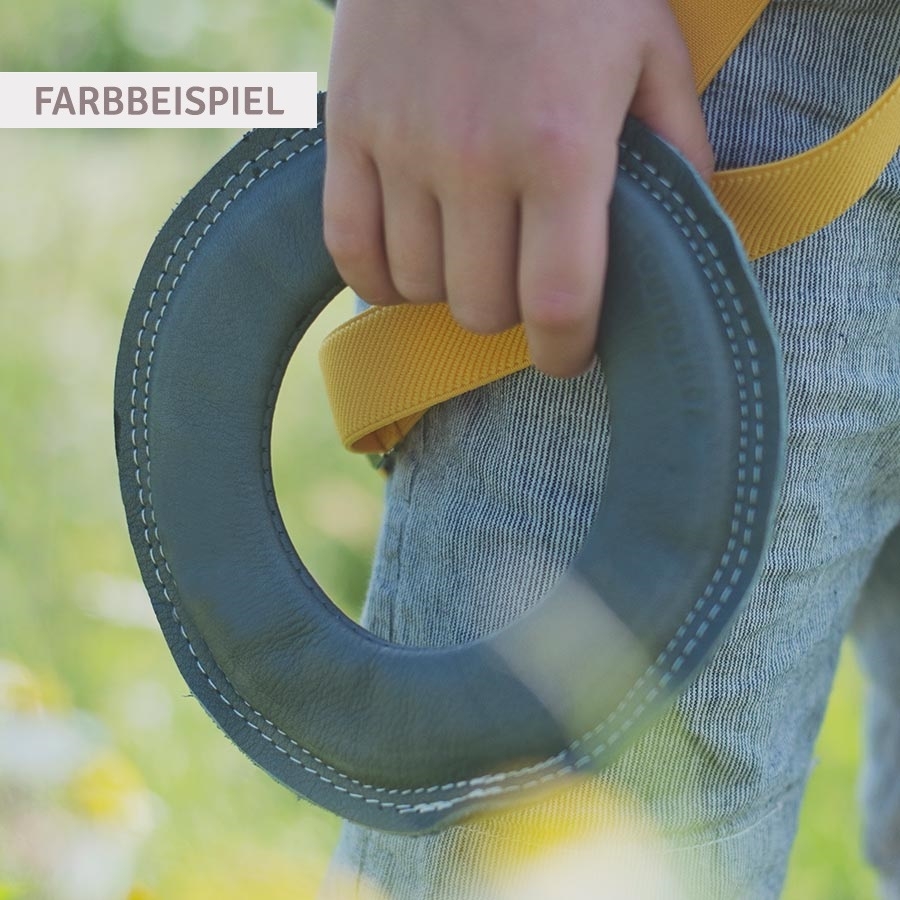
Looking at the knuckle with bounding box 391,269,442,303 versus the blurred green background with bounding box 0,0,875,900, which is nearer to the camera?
the knuckle with bounding box 391,269,442,303

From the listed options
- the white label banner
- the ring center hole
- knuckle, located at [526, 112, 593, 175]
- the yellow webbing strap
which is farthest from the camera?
the ring center hole

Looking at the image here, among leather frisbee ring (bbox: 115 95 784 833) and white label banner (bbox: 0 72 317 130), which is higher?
white label banner (bbox: 0 72 317 130)

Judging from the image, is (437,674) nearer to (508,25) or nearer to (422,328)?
(422,328)

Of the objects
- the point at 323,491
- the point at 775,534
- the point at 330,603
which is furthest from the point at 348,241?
the point at 323,491

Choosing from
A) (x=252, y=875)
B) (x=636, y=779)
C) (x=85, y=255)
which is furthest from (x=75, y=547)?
(x=636, y=779)

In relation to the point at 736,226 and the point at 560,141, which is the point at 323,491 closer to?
the point at 736,226

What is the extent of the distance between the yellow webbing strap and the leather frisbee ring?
2.4 inches

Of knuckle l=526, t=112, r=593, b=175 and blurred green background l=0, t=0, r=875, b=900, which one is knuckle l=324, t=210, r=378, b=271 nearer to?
knuckle l=526, t=112, r=593, b=175

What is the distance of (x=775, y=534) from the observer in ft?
2.66

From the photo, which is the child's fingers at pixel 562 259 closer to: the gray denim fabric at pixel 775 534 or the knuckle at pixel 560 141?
the knuckle at pixel 560 141

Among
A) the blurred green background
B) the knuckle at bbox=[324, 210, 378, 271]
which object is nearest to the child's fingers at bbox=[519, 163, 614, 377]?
the knuckle at bbox=[324, 210, 378, 271]

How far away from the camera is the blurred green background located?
4.75 ft

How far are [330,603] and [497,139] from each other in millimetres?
332

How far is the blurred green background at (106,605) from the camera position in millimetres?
1447
